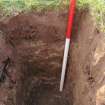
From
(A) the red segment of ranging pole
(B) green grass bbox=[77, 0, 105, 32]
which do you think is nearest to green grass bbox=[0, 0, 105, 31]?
(B) green grass bbox=[77, 0, 105, 32]

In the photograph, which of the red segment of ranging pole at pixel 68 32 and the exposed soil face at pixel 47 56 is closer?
the exposed soil face at pixel 47 56

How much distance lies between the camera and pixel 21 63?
10.0 feet

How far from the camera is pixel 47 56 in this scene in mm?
3168

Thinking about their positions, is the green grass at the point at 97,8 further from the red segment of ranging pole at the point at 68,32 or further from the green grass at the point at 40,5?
the red segment of ranging pole at the point at 68,32

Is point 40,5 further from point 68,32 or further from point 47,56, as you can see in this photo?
point 47,56

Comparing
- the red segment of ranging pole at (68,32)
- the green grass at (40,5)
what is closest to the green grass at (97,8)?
the green grass at (40,5)

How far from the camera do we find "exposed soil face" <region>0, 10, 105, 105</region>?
2609 millimetres

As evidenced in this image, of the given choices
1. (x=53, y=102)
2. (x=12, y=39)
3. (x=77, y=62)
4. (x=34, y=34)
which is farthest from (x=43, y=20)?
(x=53, y=102)

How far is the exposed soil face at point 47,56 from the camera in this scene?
261 cm

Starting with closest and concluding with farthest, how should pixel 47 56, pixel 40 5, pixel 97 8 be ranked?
pixel 97 8
pixel 40 5
pixel 47 56

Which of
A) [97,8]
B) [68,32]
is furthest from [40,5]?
[97,8]

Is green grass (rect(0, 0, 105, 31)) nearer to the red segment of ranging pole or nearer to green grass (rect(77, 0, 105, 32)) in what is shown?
green grass (rect(77, 0, 105, 32))

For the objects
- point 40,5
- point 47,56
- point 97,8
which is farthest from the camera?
point 47,56

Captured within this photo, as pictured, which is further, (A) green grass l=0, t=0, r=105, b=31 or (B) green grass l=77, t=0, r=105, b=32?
(A) green grass l=0, t=0, r=105, b=31
